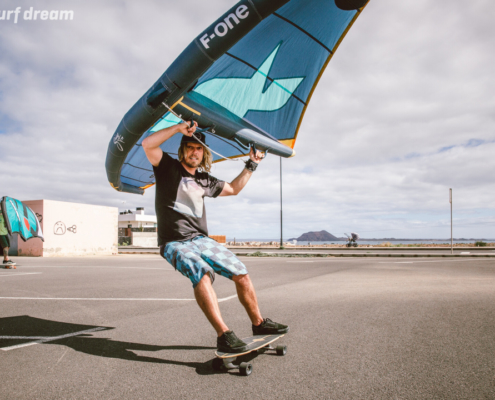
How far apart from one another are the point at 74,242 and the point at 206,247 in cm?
2093

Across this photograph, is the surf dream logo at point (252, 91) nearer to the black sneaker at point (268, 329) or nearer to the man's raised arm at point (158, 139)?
the man's raised arm at point (158, 139)

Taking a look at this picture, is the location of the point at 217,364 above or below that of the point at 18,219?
below

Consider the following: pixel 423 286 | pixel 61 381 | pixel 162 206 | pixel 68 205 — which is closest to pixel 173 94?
pixel 162 206

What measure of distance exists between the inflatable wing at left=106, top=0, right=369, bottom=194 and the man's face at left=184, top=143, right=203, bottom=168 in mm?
796

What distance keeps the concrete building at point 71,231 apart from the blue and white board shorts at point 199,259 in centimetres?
1959

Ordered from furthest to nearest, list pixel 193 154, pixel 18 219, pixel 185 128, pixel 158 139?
1. pixel 18 219
2. pixel 193 154
3. pixel 185 128
4. pixel 158 139

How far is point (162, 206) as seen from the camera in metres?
2.99

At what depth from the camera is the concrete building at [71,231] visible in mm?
19234

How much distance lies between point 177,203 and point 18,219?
10.8 metres

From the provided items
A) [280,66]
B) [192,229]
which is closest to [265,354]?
[192,229]

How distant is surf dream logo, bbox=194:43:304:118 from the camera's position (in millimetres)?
4898

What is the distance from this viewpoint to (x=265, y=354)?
9.36 ft

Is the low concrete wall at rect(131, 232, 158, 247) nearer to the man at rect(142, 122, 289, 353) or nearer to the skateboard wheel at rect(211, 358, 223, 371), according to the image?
the man at rect(142, 122, 289, 353)

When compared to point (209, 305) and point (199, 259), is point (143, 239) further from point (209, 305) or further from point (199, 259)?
point (209, 305)
